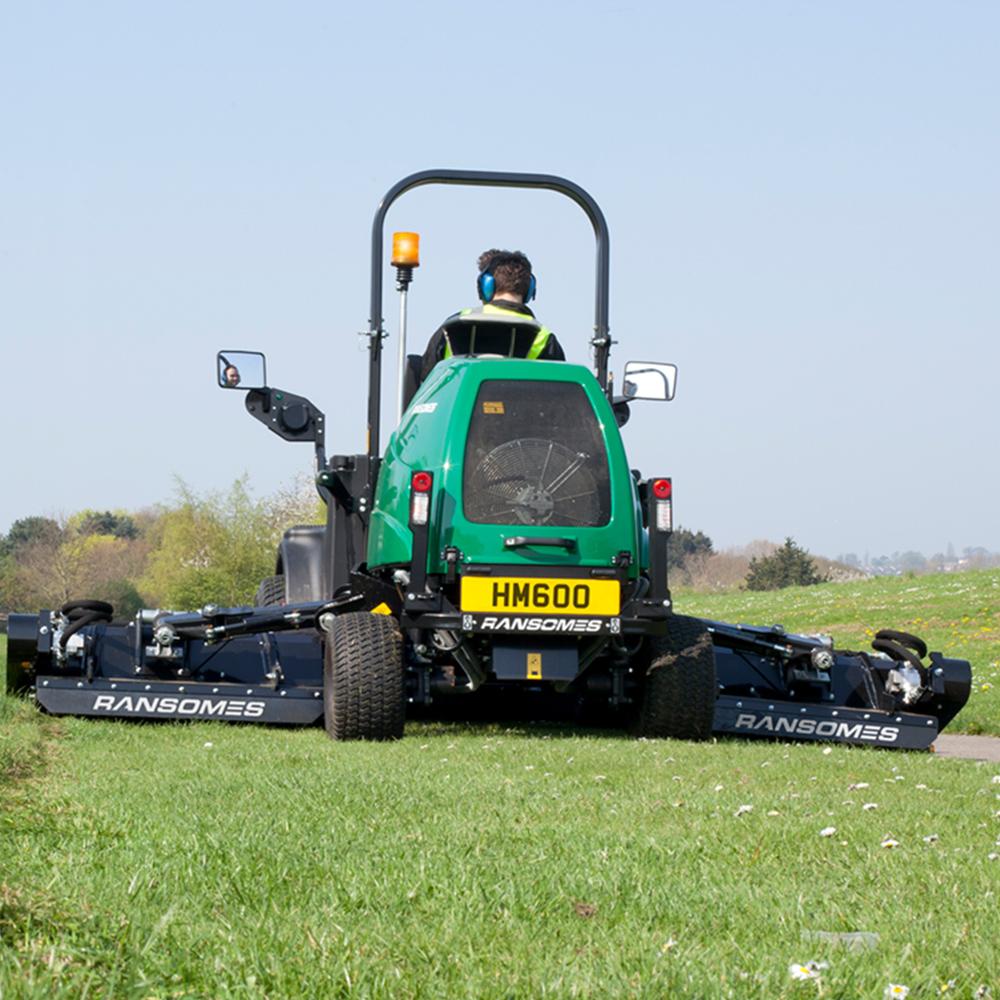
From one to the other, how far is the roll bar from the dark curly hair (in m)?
0.68

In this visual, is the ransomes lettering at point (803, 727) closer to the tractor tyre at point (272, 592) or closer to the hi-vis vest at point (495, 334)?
the hi-vis vest at point (495, 334)

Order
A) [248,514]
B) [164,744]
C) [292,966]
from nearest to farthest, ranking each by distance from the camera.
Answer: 1. [292,966]
2. [164,744]
3. [248,514]

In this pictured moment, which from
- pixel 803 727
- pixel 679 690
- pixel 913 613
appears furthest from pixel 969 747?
pixel 913 613

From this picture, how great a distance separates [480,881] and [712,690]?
5.50 meters

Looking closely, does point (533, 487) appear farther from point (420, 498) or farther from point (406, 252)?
point (406, 252)

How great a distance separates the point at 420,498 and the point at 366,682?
3.69 ft

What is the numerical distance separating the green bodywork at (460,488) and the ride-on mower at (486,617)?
0.01m

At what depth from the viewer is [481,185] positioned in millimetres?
11109

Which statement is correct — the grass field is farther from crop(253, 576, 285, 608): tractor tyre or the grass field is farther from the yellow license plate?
crop(253, 576, 285, 608): tractor tyre

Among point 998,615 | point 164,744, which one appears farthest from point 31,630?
point 998,615

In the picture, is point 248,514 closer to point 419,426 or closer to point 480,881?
point 419,426

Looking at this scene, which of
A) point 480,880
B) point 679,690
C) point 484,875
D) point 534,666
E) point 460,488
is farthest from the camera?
point 679,690

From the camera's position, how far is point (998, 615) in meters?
27.5

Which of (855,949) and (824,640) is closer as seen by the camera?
(855,949)
